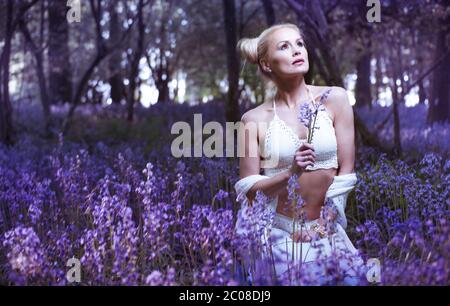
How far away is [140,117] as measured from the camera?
13.5 metres

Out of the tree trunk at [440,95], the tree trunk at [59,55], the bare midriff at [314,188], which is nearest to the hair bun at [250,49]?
the bare midriff at [314,188]

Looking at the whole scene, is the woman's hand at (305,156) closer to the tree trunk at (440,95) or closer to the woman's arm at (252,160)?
the woman's arm at (252,160)

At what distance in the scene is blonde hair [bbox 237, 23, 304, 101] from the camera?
11.1 feet

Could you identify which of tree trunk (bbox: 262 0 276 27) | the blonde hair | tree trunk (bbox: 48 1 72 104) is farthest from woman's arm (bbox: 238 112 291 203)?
tree trunk (bbox: 48 1 72 104)

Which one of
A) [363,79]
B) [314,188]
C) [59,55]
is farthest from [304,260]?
[59,55]

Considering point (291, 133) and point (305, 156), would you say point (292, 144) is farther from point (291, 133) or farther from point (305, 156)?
point (305, 156)

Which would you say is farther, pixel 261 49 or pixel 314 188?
pixel 261 49

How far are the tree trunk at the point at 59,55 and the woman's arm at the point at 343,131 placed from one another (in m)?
11.0

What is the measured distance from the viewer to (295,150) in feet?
10.5

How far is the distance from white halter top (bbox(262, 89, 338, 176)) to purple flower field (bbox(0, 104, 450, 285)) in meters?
0.35

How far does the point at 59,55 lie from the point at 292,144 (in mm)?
14548
